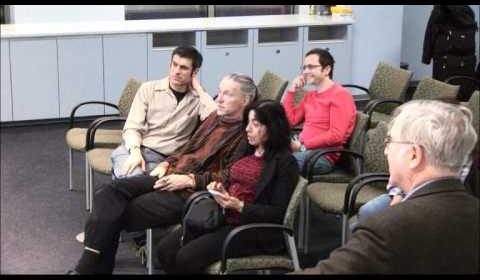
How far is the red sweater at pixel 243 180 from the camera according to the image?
3.18m

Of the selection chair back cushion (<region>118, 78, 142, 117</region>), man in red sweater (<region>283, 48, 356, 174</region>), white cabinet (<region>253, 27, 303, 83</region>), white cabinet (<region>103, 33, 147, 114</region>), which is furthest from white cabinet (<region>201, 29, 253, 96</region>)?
man in red sweater (<region>283, 48, 356, 174</region>)

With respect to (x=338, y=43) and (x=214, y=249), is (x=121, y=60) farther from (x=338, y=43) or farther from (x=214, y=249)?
(x=214, y=249)

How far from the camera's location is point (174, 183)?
3533 mm

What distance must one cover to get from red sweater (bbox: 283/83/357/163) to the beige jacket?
0.51 metres

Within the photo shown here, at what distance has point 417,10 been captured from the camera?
8086 millimetres

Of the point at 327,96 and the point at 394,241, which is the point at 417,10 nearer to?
the point at 327,96

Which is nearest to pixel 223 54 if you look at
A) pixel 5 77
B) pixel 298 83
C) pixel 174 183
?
pixel 5 77

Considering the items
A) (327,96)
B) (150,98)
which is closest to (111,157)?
(150,98)

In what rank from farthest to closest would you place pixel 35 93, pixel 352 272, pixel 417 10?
pixel 417 10 < pixel 35 93 < pixel 352 272

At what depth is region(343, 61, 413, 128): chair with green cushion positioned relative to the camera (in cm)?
522

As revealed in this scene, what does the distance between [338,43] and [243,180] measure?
407 centimetres

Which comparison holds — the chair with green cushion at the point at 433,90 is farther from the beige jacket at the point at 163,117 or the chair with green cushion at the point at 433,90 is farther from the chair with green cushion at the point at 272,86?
the beige jacket at the point at 163,117

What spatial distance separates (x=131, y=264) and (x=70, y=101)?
2760 mm
